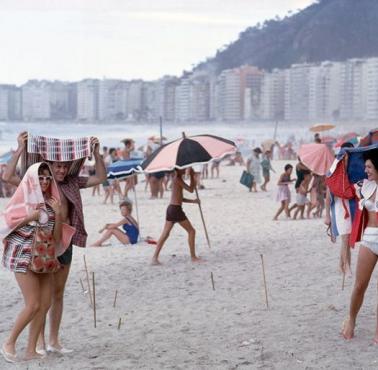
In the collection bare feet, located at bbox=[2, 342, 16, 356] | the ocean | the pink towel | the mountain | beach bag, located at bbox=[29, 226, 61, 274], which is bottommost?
the ocean

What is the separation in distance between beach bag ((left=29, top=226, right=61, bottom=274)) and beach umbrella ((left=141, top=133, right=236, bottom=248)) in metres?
3.26

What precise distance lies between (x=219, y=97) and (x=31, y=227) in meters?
117

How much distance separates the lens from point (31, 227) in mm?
4406

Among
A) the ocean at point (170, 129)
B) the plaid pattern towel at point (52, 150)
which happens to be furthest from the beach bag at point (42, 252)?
the ocean at point (170, 129)

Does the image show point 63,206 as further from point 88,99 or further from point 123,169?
point 88,99

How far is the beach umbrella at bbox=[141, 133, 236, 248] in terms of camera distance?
772 cm

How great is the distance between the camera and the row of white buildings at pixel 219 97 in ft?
337

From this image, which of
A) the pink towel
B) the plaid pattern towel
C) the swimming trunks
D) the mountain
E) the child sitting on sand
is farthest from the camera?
the mountain

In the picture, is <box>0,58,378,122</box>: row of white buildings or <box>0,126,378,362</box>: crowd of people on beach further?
<box>0,58,378,122</box>: row of white buildings

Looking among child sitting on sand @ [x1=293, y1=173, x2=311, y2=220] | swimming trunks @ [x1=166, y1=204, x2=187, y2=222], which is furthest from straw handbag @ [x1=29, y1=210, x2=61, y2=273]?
child sitting on sand @ [x1=293, y1=173, x2=311, y2=220]

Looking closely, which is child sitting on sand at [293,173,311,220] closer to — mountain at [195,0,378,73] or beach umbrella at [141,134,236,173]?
beach umbrella at [141,134,236,173]

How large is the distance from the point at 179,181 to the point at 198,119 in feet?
380

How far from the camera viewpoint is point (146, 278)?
300 inches

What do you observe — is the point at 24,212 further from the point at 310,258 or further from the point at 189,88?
the point at 189,88
